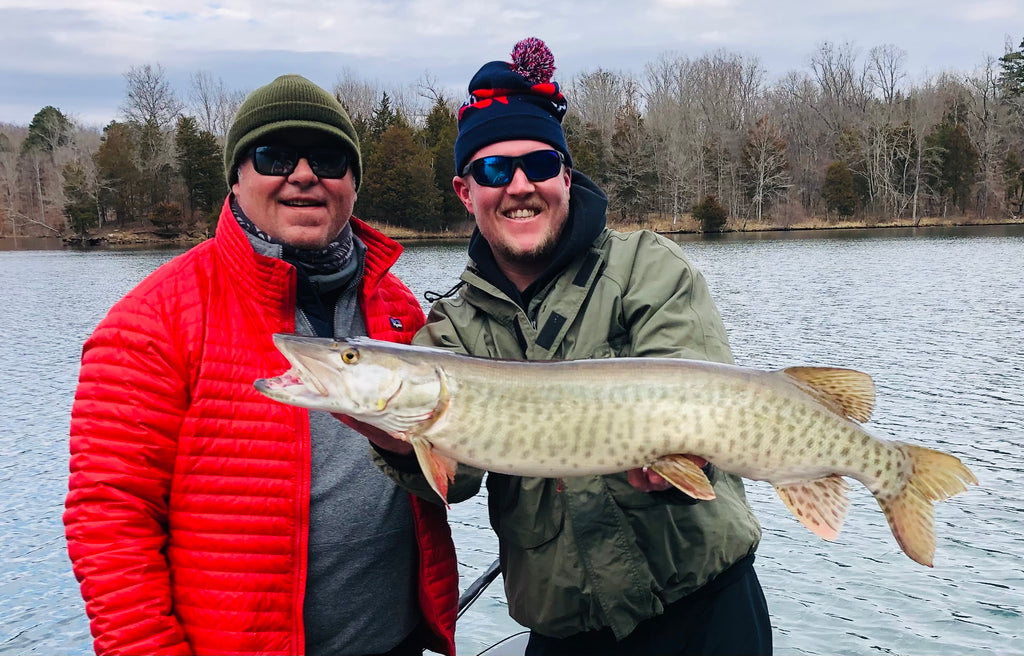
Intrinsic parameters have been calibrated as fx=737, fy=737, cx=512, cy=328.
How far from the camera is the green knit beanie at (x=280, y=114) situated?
114 inches

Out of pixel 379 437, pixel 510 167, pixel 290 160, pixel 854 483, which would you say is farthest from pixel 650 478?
pixel 854 483

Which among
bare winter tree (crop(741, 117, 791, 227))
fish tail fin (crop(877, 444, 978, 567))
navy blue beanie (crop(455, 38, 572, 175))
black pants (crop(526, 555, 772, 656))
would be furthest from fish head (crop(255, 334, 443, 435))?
bare winter tree (crop(741, 117, 791, 227))

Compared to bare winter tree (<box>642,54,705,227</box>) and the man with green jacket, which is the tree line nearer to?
bare winter tree (<box>642,54,705,227</box>)

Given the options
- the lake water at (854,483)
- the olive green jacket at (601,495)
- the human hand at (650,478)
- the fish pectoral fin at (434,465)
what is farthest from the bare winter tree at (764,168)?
→ the fish pectoral fin at (434,465)

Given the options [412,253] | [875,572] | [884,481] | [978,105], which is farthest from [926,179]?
[884,481]

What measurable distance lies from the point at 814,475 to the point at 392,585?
5.54ft

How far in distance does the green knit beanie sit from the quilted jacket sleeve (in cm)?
82

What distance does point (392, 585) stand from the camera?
290 centimetres

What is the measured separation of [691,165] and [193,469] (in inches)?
2589

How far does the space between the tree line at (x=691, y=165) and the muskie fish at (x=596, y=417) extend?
54501mm

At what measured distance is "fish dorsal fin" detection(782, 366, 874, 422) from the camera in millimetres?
2900

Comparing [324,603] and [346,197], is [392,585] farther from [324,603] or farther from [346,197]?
[346,197]

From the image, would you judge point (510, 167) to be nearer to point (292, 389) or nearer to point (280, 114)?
point (280, 114)

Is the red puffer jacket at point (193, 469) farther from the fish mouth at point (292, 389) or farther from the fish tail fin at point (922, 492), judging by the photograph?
the fish tail fin at point (922, 492)
